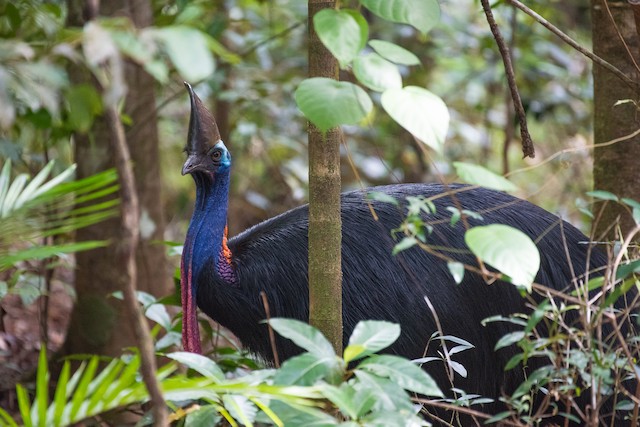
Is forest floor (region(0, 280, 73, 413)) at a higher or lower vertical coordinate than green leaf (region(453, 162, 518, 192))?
lower

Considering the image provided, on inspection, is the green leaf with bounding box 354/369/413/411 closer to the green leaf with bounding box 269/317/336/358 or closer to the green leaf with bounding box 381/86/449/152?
the green leaf with bounding box 269/317/336/358

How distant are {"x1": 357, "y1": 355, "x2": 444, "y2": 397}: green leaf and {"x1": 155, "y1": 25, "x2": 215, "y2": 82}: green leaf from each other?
66cm

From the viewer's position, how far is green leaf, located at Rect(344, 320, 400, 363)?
160cm

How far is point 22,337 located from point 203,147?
161cm

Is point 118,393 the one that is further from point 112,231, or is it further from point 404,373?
point 112,231

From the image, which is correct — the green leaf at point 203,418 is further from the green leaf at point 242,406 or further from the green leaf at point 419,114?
the green leaf at point 419,114

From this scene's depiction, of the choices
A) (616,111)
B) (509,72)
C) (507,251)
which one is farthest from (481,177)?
(616,111)

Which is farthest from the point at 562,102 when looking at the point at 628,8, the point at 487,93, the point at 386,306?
the point at 386,306

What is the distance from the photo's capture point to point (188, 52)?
117 cm

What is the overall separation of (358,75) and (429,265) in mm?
1327

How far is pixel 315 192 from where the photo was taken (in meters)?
1.88

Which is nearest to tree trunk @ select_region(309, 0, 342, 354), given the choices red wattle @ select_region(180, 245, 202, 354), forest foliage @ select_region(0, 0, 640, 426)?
forest foliage @ select_region(0, 0, 640, 426)

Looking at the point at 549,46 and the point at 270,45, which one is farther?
the point at 270,45

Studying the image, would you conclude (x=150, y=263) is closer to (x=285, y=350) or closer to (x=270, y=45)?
(x=285, y=350)
